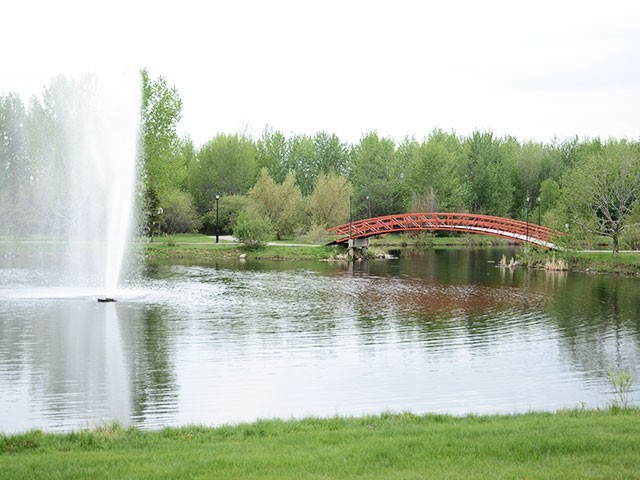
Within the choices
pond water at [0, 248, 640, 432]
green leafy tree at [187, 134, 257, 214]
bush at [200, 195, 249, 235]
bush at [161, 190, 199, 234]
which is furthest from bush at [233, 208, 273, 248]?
green leafy tree at [187, 134, 257, 214]

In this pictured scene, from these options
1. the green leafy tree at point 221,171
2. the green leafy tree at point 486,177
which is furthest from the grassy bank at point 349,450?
the green leafy tree at point 486,177

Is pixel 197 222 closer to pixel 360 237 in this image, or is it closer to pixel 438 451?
pixel 360 237

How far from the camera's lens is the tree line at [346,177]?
180 ft

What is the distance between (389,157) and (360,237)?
3816 centimetres

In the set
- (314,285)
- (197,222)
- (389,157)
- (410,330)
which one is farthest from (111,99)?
(389,157)

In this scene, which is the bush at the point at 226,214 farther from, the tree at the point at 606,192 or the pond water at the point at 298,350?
the pond water at the point at 298,350

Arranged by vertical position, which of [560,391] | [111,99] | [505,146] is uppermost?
[505,146]

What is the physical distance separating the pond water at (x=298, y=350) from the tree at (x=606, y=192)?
14.1 meters

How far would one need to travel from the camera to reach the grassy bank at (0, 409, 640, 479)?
26.8ft

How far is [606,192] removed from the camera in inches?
2046

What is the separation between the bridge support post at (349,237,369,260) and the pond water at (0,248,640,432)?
872 inches

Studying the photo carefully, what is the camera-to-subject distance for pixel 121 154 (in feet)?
107

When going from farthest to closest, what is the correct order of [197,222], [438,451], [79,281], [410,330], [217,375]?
[197,222], [79,281], [410,330], [217,375], [438,451]

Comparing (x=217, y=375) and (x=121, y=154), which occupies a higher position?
(x=121, y=154)
